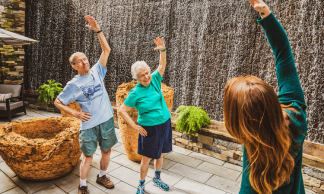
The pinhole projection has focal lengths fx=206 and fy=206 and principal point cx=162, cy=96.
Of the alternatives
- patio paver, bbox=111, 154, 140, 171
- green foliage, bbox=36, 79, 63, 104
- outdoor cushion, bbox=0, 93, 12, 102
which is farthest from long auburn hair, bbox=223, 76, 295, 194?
outdoor cushion, bbox=0, 93, 12, 102

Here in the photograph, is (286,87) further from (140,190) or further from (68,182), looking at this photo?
(68,182)

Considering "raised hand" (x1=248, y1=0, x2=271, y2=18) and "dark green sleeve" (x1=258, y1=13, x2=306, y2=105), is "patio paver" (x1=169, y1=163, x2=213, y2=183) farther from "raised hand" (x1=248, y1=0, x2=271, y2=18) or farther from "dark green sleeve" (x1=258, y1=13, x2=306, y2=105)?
"raised hand" (x1=248, y1=0, x2=271, y2=18)

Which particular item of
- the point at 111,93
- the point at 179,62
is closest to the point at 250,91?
the point at 179,62

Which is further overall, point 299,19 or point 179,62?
point 179,62

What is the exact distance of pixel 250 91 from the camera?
83cm

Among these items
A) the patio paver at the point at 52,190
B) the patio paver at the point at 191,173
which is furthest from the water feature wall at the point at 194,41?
the patio paver at the point at 52,190

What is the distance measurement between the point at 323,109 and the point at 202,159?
87.6 inches

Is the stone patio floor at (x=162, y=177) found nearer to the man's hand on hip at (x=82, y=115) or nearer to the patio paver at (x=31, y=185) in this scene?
the patio paver at (x=31, y=185)

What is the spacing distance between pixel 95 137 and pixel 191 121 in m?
1.99

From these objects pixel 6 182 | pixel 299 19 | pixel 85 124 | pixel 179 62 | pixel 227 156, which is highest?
pixel 299 19

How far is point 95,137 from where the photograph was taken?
2.81 metres

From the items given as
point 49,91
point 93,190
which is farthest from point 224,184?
point 49,91

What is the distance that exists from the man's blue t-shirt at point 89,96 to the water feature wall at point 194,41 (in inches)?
101

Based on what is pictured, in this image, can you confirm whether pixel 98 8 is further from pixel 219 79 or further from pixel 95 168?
pixel 95 168
